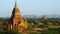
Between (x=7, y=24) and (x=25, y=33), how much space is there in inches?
70.2

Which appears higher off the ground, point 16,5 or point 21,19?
point 16,5

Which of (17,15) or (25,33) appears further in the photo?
(17,15)

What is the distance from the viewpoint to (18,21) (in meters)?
15.8

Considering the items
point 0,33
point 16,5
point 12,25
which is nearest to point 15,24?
point 12,25

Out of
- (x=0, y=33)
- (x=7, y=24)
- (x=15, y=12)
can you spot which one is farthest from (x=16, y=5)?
(x=0, y=33)

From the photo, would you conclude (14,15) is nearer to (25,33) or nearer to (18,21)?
(18,21)

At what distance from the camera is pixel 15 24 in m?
15.8

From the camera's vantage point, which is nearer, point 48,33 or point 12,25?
point 48,33

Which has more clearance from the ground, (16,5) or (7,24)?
(16,5)

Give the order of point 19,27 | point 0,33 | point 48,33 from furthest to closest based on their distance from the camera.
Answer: point 19,27 → point 48,33 → point 0,33

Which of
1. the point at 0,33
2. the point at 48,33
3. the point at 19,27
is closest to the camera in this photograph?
the point at 0,33

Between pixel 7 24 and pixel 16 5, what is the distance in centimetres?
144

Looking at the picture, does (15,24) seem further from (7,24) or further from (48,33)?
(48,33)

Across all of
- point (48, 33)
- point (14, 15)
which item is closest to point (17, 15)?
point (14, 15)
